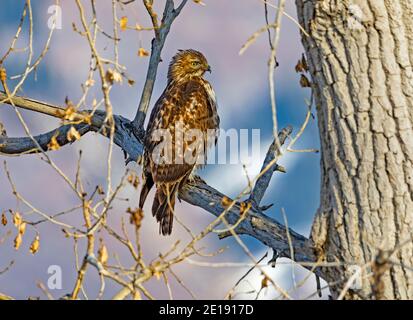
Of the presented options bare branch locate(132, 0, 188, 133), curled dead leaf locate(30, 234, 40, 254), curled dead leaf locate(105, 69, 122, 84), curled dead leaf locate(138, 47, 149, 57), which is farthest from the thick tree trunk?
bare branch locate(132, 0, 188, 133)

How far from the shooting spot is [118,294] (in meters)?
3.81

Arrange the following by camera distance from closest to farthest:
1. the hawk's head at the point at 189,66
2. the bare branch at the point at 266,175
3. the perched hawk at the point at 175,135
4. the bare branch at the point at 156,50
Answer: the bare branch at the point at 266,175 → the perched hawk at the point at 175,135 → the bare branch at the point at 156,50 → the hawk's head at the point at 189,66

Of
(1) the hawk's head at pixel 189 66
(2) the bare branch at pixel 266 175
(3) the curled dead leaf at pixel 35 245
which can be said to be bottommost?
(3) the curled dead leaf at pixel 35 245

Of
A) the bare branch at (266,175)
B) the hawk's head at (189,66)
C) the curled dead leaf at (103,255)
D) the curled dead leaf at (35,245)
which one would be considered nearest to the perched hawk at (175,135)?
the hawk's head at (189,66)

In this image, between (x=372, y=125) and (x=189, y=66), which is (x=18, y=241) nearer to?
(x=372, y=125)

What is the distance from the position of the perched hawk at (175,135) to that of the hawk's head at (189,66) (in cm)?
6

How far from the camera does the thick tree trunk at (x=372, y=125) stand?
4.11m

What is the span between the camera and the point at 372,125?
13.6ft

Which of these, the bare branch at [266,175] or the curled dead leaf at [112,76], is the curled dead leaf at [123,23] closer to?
the curled dead leaf at [112,76]

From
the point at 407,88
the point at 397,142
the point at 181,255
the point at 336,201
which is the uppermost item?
the point at 407,88

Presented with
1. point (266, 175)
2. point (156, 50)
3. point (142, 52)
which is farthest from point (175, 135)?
point (142, 52)

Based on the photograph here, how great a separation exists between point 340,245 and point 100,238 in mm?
1431
